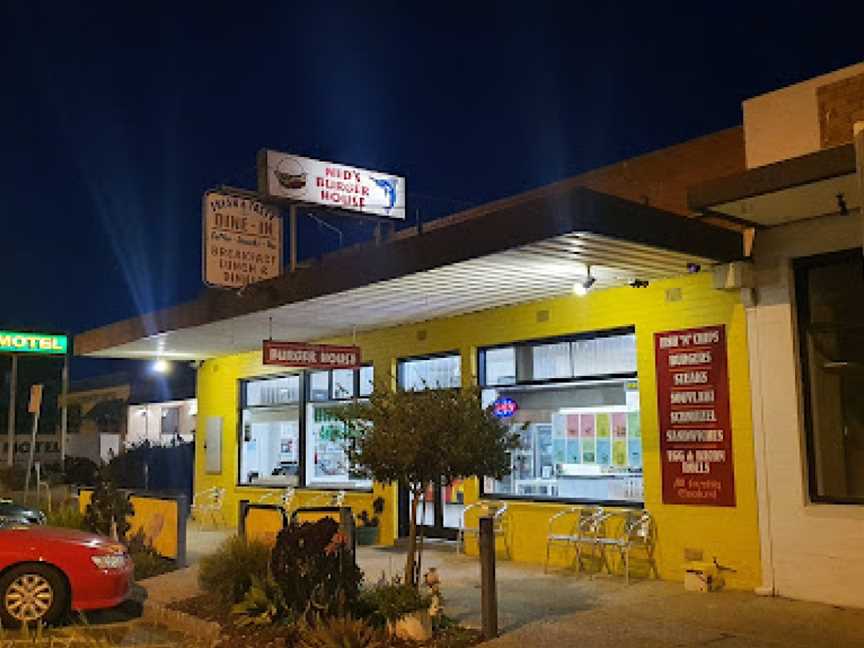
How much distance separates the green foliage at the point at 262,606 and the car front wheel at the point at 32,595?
6.11 feet

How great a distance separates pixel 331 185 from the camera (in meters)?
16.7

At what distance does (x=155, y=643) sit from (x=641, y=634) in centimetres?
448

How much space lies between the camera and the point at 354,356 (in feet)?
46.2

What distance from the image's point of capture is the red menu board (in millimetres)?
10359

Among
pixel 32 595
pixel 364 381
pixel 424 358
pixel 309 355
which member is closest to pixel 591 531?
pixel 424 358

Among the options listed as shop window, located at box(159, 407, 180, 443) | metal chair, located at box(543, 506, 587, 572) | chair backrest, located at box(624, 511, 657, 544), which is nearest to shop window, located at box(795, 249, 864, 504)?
chair backrest, located at box(624, 511, 657, 544)

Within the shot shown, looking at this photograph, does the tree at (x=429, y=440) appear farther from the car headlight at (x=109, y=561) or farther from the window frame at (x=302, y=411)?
the window frame at (x=302, y=411)

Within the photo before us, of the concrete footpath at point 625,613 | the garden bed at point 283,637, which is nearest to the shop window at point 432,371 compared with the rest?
the concrete footpath at point 625,613

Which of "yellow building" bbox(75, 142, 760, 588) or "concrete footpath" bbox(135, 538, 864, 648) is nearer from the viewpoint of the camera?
"concrete footpath" bbox(135, 538, 864, 648)

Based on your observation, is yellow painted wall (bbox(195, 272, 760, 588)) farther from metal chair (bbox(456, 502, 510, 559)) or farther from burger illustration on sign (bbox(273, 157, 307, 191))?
burger illustration on sign (bbox(273, 157, 307, 191))

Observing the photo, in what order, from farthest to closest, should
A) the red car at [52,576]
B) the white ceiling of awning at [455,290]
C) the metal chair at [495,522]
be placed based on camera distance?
the metal chair at [495,522] → the white ceiling of awning at [455,290] → the red car at [52,576]

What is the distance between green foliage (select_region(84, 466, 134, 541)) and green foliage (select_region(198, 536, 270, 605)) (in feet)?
12.5

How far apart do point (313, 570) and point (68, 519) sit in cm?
683

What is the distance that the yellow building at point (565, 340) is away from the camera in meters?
9.73
